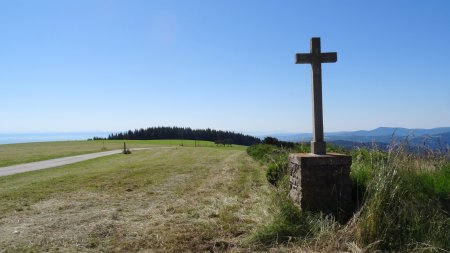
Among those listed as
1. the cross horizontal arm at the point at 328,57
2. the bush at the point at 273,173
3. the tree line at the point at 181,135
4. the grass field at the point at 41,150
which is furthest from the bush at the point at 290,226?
the tree line at the point at 181,135

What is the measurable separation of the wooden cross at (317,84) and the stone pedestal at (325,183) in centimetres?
45

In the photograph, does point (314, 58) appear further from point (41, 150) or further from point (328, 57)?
point (41, 150)

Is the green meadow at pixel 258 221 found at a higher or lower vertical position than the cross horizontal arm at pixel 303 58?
lower

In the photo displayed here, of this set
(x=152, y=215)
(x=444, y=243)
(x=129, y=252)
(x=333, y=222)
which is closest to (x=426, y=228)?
(x=444, y=243)

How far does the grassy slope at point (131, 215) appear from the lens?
593cm

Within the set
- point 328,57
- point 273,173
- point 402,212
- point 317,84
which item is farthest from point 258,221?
point 273,173

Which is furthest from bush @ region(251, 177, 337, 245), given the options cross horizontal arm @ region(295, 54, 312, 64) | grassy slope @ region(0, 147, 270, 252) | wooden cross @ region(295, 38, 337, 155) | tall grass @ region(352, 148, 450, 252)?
cross horizontal arm @ region(295, 54, 312, 64)

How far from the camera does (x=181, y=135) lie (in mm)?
95562

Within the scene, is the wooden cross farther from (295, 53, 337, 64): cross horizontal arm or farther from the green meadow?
the green meadow

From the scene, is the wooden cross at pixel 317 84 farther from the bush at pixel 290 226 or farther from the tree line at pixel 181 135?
the tree line at pixel 181 135

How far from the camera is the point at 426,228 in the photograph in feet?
17.9

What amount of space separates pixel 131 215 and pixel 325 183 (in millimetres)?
3914

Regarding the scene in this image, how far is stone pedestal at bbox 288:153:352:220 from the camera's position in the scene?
21.3ft

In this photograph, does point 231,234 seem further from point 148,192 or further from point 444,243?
point 148,192
